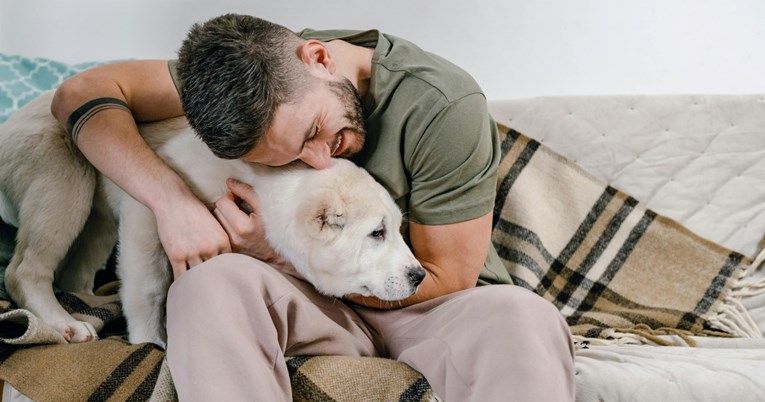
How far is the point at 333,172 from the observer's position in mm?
1635

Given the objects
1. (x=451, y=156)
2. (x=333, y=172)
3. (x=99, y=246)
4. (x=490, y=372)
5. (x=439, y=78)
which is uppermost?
(x=439, y=78)

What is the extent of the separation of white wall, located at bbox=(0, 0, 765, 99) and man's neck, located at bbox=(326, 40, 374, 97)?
0.99m

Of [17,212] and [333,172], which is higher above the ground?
[333,172]

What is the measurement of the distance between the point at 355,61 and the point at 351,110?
210 millimetres

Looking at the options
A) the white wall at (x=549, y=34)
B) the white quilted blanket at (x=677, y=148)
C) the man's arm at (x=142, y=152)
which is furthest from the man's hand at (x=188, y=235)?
the white wall at (x=549, y=34)

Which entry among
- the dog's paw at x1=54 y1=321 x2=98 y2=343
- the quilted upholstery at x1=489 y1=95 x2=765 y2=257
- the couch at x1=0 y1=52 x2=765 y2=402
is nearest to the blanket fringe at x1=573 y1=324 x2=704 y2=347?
Result: the couch at x1=0 y1=52 x2=765 y2=402

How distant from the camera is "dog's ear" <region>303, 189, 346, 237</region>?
5.19ft

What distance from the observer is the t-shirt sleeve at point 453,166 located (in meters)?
1.66

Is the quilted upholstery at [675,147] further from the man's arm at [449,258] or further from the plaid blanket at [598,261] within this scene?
the man's arm at [449,258]

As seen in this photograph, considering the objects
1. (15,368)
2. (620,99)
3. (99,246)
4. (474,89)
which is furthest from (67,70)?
(620,99)

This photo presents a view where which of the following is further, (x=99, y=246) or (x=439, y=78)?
Result: (x=99, y=246)

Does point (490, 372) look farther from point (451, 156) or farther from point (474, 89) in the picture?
point (474, 89)

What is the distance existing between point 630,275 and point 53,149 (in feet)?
5.37

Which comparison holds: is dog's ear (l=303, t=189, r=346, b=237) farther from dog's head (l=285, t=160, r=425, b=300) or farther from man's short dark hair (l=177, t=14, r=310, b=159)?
man's short dark hair (l=177, t=14, r=310, b=159)
